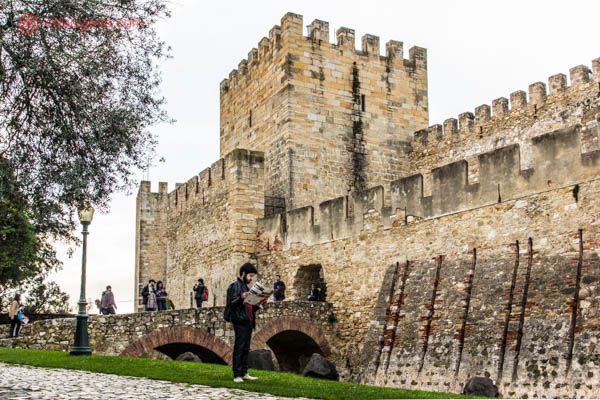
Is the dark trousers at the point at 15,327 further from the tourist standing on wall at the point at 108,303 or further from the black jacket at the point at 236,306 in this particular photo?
the black jacket at the point at 236,306

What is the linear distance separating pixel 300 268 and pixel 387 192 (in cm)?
360

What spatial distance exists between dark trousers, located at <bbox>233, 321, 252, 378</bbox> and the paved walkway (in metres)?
0.61

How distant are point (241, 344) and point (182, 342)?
956 cm

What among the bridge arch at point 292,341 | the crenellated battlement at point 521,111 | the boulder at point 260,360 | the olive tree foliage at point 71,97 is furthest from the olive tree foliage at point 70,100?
the crenellated battlement at point 521,111

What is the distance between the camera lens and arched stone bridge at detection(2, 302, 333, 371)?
19.4 m

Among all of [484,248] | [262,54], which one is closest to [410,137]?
[262,54]

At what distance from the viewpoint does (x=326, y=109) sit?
2761 cm

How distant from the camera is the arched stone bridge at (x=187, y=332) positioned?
19.4 metres

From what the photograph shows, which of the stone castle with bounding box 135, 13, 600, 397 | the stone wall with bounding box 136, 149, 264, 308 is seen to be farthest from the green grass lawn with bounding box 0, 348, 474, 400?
the stone wall with bounding box 136, 149, 264, 308

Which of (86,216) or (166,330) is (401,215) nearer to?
(166,330)

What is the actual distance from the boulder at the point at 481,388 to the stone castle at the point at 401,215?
1158mm

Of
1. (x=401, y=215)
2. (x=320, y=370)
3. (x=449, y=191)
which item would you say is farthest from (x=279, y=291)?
(x=320, y=370)

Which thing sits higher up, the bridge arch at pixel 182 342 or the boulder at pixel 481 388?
the bridge arch at pixel 182 342

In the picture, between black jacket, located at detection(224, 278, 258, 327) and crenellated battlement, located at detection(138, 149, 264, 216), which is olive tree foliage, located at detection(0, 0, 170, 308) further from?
crenellated battlement, located at detection(138, 149, 264, 216)
